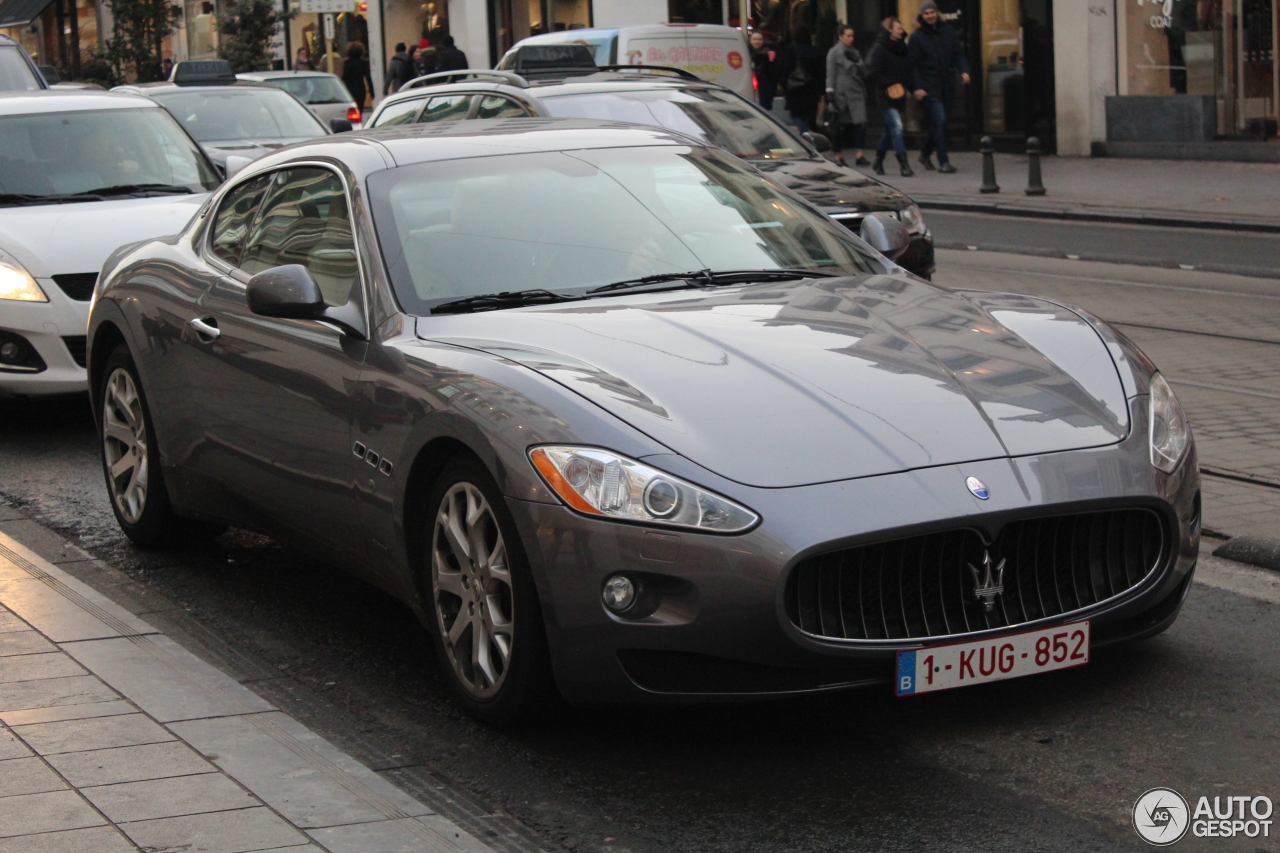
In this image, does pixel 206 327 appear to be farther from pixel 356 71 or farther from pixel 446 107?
pixel 356 71

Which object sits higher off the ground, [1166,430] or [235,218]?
[235,218]

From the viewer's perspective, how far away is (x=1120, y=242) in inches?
627

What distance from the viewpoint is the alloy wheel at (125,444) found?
6.63 meters

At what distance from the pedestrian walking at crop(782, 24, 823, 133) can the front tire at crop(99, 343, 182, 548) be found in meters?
19.1

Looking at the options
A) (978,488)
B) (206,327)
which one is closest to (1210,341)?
(206,327)

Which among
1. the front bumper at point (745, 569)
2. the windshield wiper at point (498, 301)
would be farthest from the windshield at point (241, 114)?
the front bumper at point (745, 569)

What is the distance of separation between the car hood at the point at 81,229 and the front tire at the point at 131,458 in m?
2.26

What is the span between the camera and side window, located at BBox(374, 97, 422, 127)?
48.2ft

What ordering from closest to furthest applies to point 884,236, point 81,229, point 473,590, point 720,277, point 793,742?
point 793,742 → point 473,590 → point 720,277 → point 884,236 → point 81,229

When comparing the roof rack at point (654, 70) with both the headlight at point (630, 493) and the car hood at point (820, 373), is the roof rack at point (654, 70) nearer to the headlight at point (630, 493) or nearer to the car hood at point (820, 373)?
the car hood at point (820, 373)

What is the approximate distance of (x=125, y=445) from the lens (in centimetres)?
681

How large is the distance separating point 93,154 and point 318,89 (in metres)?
15.1

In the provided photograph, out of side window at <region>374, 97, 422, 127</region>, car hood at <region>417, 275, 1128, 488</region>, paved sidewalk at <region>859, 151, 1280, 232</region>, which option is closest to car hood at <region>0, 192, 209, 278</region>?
car hood at <region>417, 275, 1128, 488</region>

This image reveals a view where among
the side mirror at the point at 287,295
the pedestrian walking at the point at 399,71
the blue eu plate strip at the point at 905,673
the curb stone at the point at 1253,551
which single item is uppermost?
the pedestrian walking at the point at 399,71
